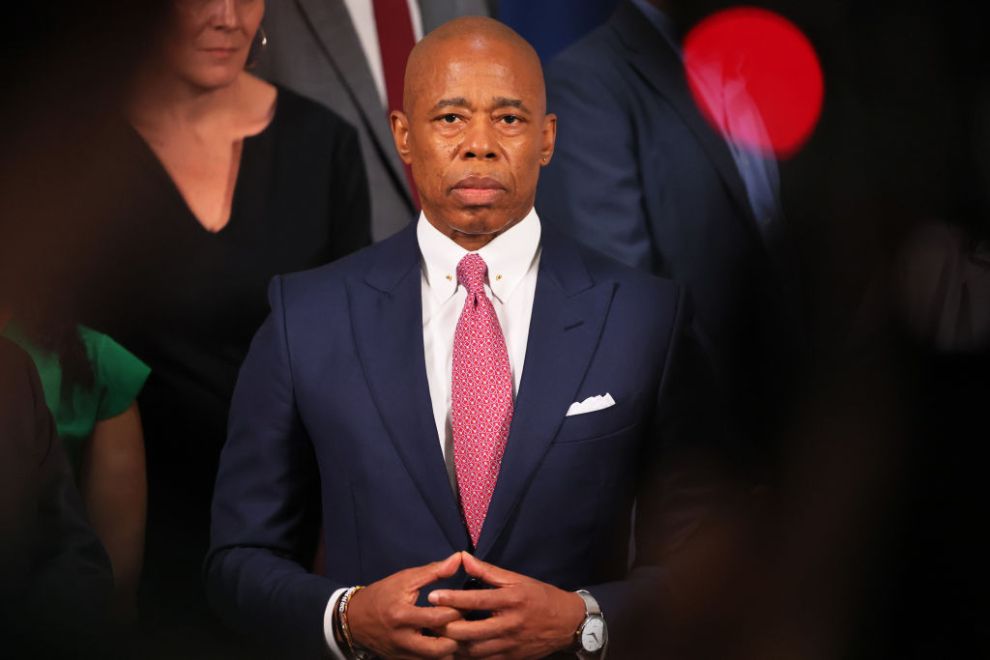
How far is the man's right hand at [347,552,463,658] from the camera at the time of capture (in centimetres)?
244

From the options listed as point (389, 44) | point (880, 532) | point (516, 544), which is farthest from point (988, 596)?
point (389, 44)

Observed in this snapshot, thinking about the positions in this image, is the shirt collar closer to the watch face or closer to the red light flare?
the watch face

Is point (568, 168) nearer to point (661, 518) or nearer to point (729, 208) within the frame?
point (729, 208)

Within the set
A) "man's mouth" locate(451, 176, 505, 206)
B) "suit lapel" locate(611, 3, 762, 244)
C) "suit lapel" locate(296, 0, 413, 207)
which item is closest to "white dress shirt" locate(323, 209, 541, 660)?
"man's mouth" locate(451, 176, 505, 206)

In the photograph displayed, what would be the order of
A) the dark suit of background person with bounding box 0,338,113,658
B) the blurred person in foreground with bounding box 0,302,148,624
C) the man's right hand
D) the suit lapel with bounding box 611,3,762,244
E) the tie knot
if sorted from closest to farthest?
the man's right hand
the tie knot
the dark suit of background person with bounding box 0,338,113,658
the blurred person in foreground with bounding box 0,302,148,624
the suit lapel with bounding box 611,3,762,244

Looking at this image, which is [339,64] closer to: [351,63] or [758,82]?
[351,63]

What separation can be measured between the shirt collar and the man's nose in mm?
176

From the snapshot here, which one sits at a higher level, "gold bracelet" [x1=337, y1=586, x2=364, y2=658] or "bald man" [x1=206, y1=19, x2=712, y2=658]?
"bald man" [x1=206, y1=19, x2=712, y2=658]

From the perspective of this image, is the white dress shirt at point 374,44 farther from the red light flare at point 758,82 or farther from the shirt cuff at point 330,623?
the shirt cuff at point 330,623

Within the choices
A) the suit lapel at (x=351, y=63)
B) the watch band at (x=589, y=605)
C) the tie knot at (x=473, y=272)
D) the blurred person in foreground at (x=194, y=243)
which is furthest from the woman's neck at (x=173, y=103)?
the watch band at (x=589, y=605)

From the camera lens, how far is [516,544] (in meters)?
2.60

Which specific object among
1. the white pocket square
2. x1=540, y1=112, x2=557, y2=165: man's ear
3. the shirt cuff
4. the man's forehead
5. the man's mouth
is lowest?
the shirt cuff

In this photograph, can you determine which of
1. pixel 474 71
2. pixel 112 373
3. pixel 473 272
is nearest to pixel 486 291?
pixel 473 272

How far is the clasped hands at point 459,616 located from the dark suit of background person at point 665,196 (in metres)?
0.87
